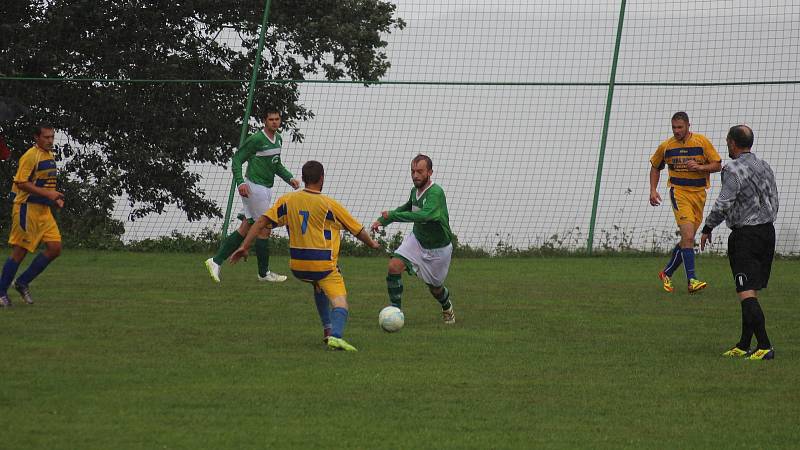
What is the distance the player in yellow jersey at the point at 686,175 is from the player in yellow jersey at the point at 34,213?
687 centimetres

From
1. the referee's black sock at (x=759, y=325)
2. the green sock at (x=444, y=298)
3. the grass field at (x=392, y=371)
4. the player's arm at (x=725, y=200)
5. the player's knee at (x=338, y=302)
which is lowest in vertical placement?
the grass field at (x=392, y=371)

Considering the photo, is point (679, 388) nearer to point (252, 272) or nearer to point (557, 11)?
point (252, 272)

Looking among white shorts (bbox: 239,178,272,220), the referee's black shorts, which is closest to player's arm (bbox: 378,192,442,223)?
the referee's black shorts

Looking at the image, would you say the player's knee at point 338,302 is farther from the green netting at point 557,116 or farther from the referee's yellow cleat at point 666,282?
the green netting at point 557,116

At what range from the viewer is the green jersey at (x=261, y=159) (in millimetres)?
15836

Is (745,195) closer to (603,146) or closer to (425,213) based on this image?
(425,213)

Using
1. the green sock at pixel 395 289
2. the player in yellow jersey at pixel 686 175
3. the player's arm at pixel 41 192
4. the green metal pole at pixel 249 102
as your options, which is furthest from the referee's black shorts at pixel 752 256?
the green metal pole at pixel 249 102

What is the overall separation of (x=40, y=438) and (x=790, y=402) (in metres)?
4.57

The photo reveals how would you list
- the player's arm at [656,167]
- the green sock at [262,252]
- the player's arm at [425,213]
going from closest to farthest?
1. the player's arm at [425,213]
2. the player's arm at [656,167]
3. the green sock at [262,252]

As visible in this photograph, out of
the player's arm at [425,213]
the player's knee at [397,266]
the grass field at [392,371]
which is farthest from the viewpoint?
the player's knee at [397,266]

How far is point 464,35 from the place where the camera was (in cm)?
2089

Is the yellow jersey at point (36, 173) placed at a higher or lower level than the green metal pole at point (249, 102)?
lower

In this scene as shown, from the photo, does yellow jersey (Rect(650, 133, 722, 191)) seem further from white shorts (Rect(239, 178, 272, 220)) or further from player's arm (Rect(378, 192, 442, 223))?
white shorts (Rect(239, 178, 272, 220))

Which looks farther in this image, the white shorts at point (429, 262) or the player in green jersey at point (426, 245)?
the white shorts at point (429, 262)
